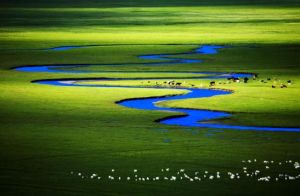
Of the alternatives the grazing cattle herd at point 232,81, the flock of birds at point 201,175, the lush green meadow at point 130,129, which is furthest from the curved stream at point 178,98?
the flock of birds at point 201,175

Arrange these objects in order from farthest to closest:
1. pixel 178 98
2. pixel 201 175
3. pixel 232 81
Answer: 1. pixel 232 81
2. pixel 178 98
3. pixel 201 175

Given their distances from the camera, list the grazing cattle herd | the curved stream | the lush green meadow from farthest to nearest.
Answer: the grazing cattle herd, the curved stream, the lush green meadow

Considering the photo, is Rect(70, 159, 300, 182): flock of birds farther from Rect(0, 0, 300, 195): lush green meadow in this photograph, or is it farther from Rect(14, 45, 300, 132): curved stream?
Rect(14, 45, 300, 132): curved stream

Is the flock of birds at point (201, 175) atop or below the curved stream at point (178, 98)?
below

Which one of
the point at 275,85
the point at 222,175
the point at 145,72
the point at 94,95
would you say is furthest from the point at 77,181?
the point at 145,72

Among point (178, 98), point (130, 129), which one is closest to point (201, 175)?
point (130, 129)

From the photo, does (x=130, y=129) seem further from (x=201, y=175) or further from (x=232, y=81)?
(x=232, y=81)

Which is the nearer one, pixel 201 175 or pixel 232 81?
pixel 201 175

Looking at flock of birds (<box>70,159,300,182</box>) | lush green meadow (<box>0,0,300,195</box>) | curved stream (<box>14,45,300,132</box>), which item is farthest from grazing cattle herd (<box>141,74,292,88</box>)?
flock of birds (<box>70,159,300,182</box>)

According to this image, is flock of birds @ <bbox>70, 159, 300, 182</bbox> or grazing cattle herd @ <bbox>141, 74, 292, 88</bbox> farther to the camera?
grazing cattle herd @ <bbox>141, 74, 292, 88</bbox>

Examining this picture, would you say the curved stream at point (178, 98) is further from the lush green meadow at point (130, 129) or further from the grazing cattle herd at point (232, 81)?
the grazing cattle herd at point (232, 81)

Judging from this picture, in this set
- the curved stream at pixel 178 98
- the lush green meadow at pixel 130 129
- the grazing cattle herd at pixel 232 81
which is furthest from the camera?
the grazing cattle herd at pixel 232 81
